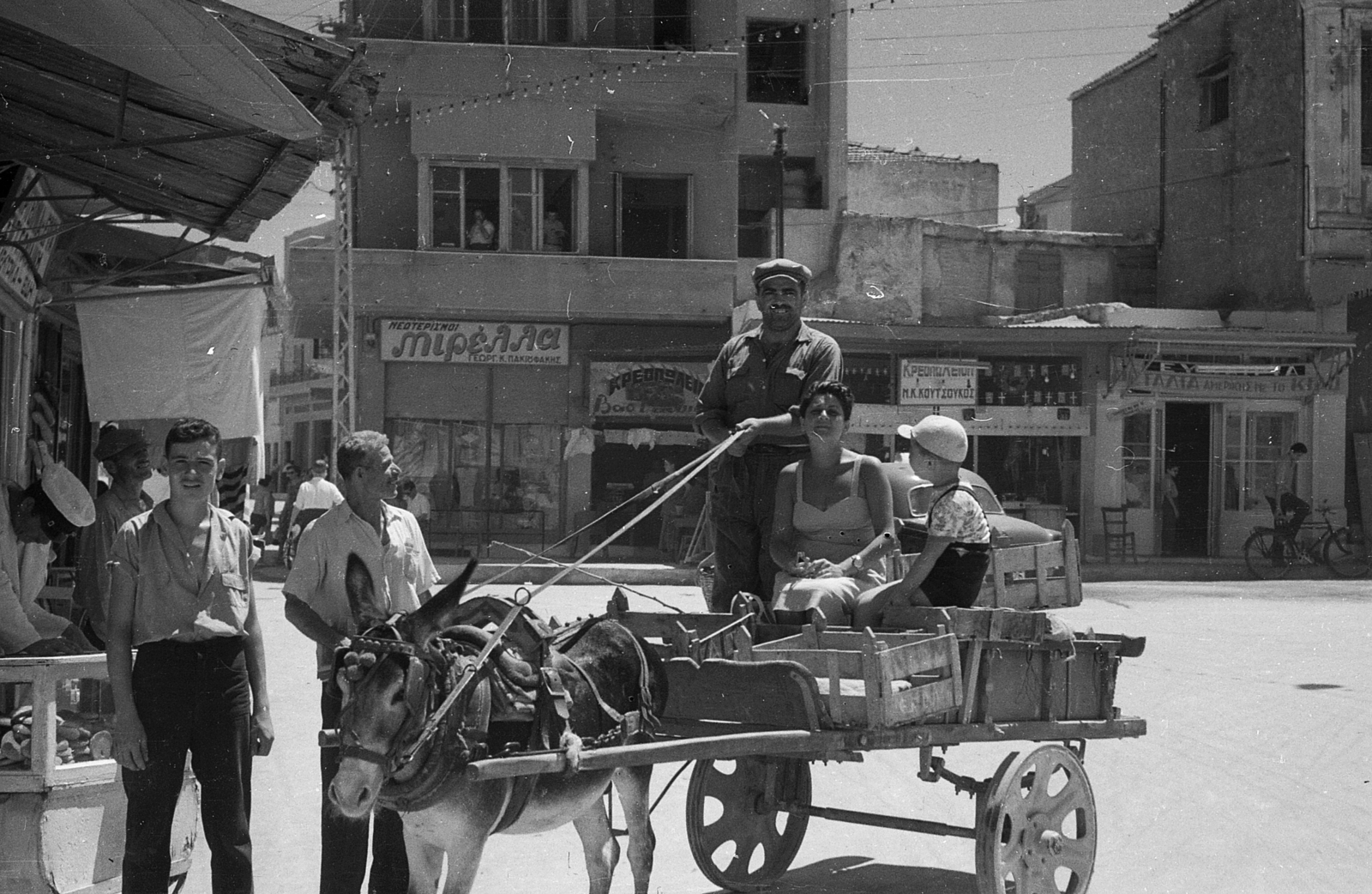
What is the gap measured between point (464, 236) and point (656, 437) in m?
5.20

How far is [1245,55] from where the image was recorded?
29344 mm

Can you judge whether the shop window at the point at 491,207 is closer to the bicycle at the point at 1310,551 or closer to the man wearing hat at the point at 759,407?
the bicycle at the point at 1310,551

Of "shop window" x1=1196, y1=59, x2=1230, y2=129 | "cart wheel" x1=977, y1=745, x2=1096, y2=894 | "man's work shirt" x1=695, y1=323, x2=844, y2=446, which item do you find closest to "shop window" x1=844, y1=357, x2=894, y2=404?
"shop window" x1=1196, y1=59, x2=1230, y2=129

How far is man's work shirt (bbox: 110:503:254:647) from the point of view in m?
4.81

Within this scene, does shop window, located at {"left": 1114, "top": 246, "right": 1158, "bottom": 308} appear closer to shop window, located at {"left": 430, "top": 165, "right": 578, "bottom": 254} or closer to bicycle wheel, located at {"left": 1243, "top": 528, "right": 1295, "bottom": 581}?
bicycle wheel, located at {"left": 1243, "top": 528, "right": 1295, "bottom": 581}

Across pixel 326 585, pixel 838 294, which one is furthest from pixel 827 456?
pixel 838 294

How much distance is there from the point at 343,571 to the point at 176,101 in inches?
125

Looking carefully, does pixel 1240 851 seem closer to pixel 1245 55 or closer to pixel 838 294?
pixel 838 294

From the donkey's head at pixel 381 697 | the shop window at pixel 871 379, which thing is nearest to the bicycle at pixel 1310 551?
the shop window at pixel 871 379

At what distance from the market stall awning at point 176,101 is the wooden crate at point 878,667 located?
125 inches

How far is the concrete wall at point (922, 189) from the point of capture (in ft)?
123

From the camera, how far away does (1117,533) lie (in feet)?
91.1

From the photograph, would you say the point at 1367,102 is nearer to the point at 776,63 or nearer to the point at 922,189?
the point at 922,189

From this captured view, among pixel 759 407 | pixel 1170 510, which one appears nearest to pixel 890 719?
pixel 759 407
